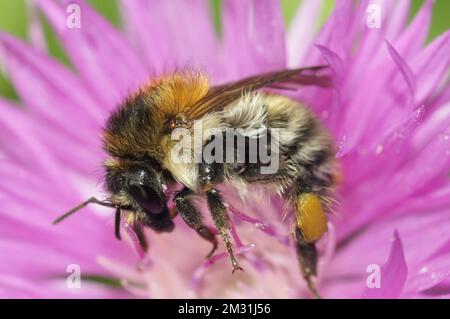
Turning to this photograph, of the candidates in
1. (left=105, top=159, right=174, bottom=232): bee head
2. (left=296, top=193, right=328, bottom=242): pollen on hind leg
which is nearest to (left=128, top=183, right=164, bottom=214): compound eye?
(left=105, top=159, right=174, bottom=232): bee head

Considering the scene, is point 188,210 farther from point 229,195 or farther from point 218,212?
point 229,195

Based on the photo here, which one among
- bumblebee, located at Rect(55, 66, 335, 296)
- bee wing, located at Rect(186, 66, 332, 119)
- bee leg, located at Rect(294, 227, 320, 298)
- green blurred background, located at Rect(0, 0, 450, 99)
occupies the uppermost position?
green blurred background, located at Rect(0, 0, 450, 99)

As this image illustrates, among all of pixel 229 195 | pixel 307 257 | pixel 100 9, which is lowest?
pixel 307 257

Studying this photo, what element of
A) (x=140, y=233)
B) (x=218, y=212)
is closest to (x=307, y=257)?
(x=218, y=212)

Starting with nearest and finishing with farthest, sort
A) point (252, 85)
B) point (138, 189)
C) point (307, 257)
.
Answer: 1. point (138, 189)
2. point (252, 85)
3. point (307, 257)

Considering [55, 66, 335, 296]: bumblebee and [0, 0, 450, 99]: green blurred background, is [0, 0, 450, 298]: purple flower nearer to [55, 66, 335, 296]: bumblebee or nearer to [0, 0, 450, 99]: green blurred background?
[55, 66, 335, 296]: bumblebee

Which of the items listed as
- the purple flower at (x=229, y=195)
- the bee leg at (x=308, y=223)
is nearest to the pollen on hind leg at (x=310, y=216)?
the bee leg at (x=308, y=223)

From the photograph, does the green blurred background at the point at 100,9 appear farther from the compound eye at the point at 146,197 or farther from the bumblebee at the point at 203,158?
the compound eye at the point at 146,197
